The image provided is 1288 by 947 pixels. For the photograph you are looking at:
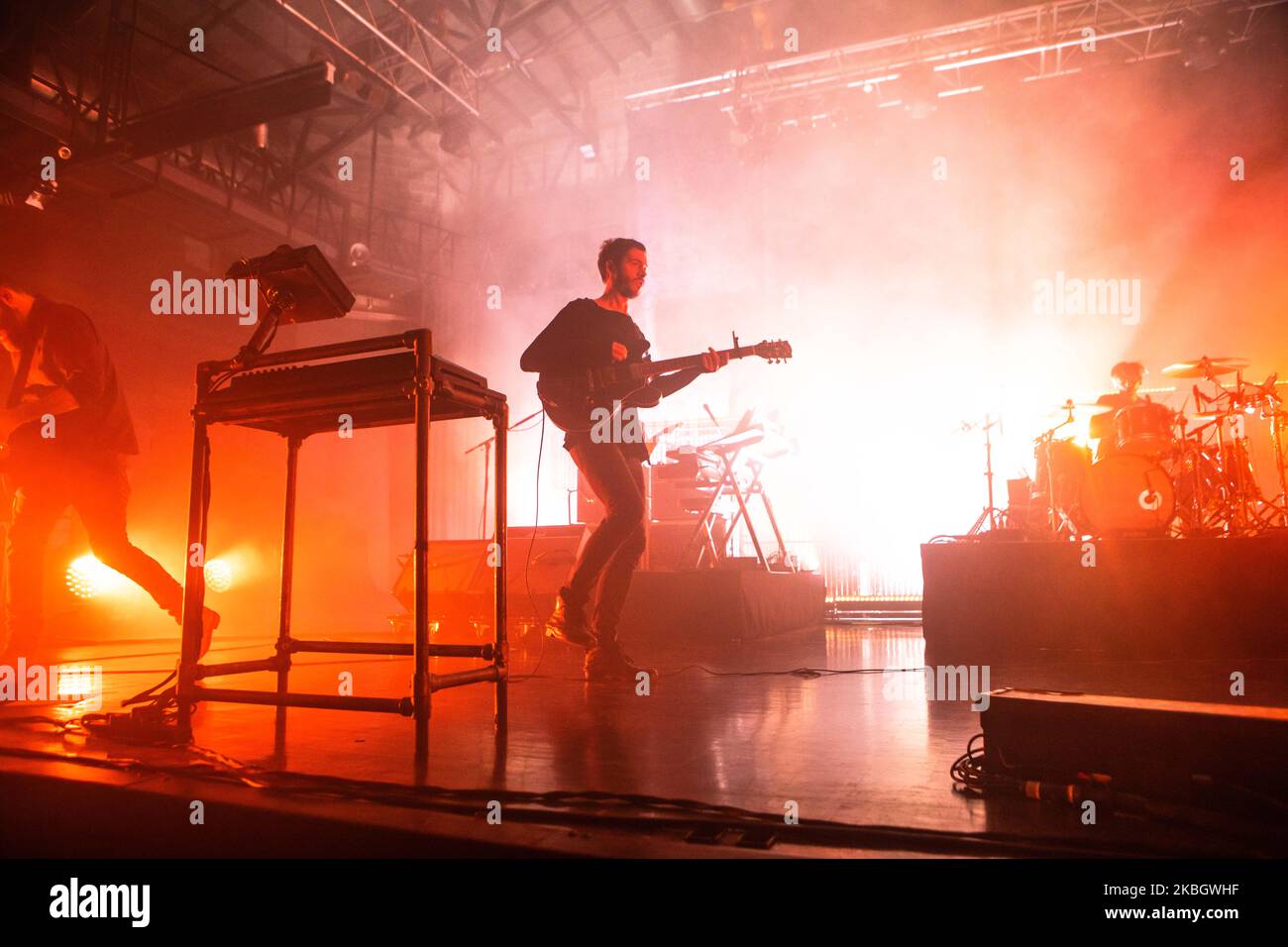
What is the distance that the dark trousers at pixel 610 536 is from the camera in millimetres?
3359

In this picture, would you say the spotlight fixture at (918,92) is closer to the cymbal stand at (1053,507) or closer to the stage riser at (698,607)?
the cymbal stand at (1053,507)

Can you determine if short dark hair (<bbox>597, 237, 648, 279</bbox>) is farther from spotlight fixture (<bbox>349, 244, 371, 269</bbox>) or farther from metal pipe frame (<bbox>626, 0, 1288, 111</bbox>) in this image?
metal pipe frame (<bbox>626, 0, 1288, 111</bbox>)

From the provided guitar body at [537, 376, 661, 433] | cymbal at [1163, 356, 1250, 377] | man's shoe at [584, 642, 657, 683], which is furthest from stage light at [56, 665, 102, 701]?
cymbal at [1163, 356, 1250, 377]

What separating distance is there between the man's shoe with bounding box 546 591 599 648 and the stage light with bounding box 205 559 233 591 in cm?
645

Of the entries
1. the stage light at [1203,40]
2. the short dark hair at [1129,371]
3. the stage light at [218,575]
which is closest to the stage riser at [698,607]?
the short dark hair at [1129,371]

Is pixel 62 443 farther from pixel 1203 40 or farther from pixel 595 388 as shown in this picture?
pixel 1203 40

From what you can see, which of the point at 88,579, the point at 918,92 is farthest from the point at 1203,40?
the point at 88,579

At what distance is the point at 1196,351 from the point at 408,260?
32.7ft

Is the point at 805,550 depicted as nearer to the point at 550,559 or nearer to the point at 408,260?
the point at 550,559

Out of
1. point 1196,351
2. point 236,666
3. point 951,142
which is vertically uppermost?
point 951,142

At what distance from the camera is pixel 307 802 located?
1387 mm

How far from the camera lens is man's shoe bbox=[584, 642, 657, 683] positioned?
3.23 meters

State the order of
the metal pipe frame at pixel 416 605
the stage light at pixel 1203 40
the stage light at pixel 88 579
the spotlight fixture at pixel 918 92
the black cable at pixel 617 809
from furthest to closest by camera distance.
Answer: the spotlight fixture at pixel 918 92, the stage light at pixel 1203 40, the stage light at pixel 88 579, the metal pipe frame at pixel 416 605, the black cable at pixel 617 809
